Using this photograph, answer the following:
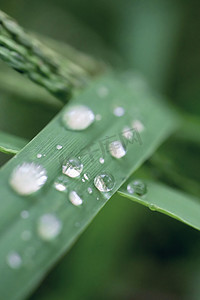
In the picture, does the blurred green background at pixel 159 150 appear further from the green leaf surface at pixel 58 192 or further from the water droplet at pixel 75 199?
the water droplet at pixel 75 199

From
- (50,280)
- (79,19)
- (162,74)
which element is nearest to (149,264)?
(50,280)

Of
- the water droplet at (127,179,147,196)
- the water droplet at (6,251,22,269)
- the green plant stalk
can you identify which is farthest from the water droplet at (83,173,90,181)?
the green plant stalk

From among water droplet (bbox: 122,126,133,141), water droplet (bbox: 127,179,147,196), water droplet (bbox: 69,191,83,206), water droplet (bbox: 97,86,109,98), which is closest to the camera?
water droplet (bbox: 69,191,83,206)

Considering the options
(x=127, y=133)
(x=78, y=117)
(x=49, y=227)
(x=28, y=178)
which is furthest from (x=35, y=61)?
(x=49, y=227)

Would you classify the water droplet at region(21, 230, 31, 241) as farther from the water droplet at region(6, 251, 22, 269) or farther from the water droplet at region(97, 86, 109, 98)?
the water droplet at region(97, 86, 109, 98)

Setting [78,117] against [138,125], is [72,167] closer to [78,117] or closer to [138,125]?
[78,117]

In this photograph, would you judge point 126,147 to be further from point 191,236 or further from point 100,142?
point 191,236
